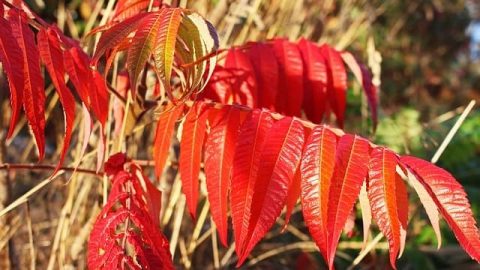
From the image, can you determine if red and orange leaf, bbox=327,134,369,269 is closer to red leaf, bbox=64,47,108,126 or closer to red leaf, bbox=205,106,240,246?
red leaf, bbox=205,106,240,246

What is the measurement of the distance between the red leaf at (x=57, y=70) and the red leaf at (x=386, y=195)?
383mm

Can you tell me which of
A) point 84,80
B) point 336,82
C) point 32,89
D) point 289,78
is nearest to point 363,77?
point 336,82

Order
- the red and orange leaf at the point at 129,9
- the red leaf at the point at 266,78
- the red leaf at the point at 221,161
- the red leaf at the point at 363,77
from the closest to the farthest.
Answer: the red leaf at the point at 221,161 → the red and orange leaf at the point at 129,9 → the red leaf at the point at 266,78 → the red leaf at the point at 363,77

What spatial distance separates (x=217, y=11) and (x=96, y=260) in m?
1.04

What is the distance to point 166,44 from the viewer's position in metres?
0.81

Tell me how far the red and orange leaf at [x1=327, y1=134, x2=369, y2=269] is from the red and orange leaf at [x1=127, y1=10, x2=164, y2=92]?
0.89 ft

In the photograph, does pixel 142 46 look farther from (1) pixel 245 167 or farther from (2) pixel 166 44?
(1) pixel 245 167

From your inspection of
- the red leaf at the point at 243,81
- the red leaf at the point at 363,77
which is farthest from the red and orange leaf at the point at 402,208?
the red leaf at the point at 363,77

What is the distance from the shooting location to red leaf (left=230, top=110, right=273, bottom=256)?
83cm

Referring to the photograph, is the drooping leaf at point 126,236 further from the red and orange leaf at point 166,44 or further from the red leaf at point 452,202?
the red leaf at point 452,202

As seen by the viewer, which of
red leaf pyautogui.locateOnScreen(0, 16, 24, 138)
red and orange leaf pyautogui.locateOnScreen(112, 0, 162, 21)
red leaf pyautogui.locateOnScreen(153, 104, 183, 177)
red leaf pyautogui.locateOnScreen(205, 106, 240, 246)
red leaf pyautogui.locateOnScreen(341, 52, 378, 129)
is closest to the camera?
red leaf pyautogui.locateOnScreen(0, 16, 24, 138)

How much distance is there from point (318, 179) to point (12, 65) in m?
0.39

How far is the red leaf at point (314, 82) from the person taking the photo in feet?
4.26

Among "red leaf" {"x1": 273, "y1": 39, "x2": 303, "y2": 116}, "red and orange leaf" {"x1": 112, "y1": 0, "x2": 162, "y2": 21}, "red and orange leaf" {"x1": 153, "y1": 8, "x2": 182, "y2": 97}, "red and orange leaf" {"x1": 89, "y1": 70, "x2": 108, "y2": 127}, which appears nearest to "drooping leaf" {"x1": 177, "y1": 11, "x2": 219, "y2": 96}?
"red and orange leaf" {"x1": 153, "y1": 8, "x2": 182, "y2": 97}
